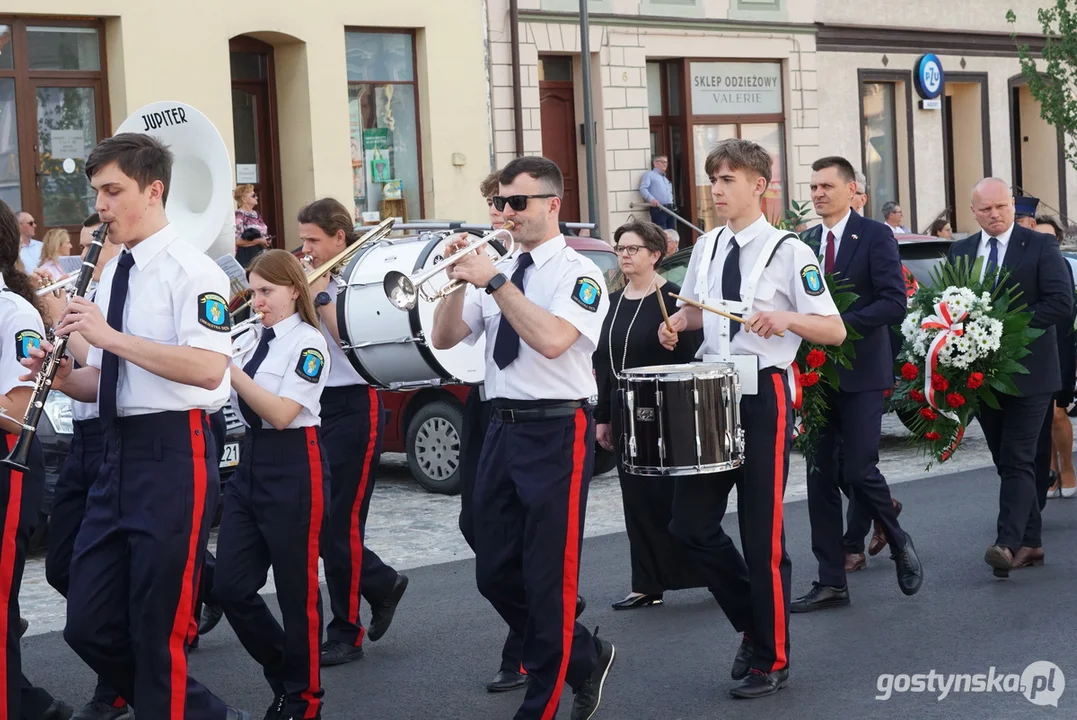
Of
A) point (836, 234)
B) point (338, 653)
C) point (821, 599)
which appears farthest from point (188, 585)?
point (836, 234)

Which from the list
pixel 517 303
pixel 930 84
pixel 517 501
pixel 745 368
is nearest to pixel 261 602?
pixel 517 501

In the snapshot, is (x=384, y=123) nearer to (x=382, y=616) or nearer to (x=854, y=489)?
(x=854, y=489)

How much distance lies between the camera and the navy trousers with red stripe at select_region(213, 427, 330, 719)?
6168 mm

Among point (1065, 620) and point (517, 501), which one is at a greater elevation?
point (517, 501)

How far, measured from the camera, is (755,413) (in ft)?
21.6

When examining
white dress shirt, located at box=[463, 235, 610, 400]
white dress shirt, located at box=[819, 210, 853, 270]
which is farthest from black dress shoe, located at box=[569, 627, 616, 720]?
white dress shirt, located at box=[819, 210, 853, 270]

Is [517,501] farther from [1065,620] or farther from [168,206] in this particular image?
[168,206]

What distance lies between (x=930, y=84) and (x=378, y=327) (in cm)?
2272

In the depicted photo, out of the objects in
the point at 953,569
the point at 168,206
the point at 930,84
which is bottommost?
the point at 953,569

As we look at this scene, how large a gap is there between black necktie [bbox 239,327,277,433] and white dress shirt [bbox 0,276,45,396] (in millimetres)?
820

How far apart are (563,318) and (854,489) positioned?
2821 millimetres

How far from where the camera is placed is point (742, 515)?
21.7 feet

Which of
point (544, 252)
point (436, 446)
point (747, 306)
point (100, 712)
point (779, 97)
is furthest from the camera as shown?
point (779, 97)

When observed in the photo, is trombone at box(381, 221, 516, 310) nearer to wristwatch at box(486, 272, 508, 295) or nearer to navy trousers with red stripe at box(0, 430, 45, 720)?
wristwatch at box(486, 272, 508, 295)
